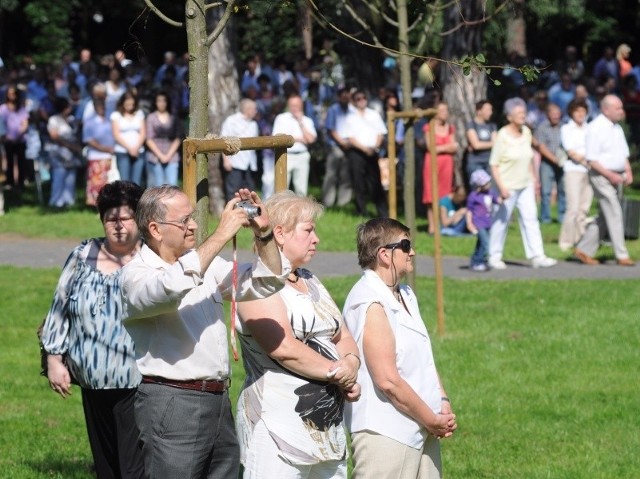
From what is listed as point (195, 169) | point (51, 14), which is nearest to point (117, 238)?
point (195, 169)

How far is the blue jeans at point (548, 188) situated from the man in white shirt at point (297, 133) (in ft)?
12.6

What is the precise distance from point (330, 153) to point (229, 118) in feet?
11.4

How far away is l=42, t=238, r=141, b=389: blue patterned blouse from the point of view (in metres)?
6.52

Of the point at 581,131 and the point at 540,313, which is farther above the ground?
the point at 581,131

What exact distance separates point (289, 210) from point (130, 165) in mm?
15585

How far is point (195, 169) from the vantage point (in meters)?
5.38

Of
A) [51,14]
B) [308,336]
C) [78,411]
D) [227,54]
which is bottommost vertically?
[78,411]

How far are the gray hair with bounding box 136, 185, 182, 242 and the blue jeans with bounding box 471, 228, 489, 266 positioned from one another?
10.9 m

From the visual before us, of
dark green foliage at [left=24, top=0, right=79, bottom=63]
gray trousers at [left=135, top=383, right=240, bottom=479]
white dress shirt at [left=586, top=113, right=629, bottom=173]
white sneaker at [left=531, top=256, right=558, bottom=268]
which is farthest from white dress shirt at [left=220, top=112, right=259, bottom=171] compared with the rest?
dark green foliage at [left=24, top=0, right=79, bottom=63]

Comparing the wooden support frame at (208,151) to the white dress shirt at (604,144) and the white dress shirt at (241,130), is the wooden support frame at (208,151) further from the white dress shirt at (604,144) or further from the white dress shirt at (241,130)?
the white dress shirt at (241,130)

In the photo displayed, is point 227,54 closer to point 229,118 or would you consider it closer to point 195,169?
point 229,118

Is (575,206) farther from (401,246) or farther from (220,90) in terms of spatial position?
(401,246)

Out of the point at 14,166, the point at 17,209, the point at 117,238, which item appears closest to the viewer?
the point at 117,238

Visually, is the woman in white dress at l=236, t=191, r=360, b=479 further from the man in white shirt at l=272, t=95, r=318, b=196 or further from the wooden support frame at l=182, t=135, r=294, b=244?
the man in white shirt at l=272, t=95, r=318, b=196
